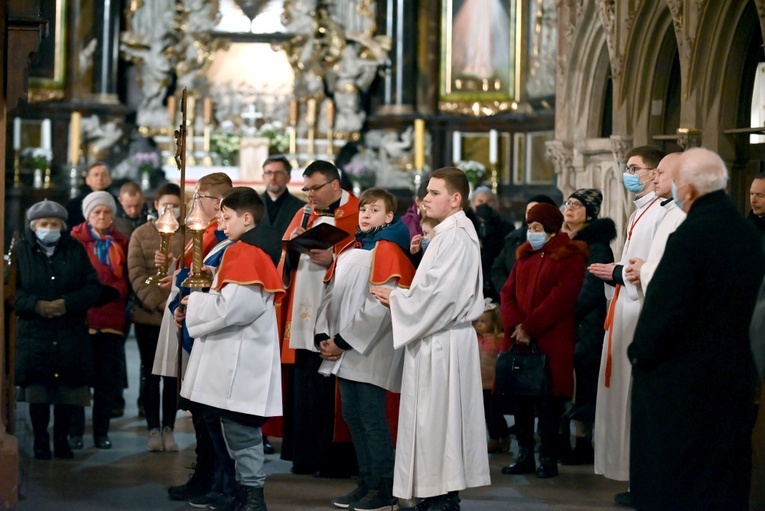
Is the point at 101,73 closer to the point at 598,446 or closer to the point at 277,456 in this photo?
the point at 277,456

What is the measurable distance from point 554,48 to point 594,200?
792cm

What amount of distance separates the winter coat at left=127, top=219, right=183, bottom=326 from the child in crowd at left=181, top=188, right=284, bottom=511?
2.30 meters

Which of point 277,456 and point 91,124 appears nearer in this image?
point 277,456

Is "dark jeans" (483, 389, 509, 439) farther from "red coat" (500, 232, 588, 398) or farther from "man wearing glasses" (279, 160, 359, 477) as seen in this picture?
"man wearing glasses" (279, 160, 359, 477)

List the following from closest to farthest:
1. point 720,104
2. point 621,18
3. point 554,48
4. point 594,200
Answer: point 594,200
point 720,104
point 621,18
point 554,48

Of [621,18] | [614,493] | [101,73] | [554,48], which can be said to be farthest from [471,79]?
[614,493]

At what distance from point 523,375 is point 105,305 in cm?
288

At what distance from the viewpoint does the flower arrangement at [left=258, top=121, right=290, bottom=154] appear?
1741cm

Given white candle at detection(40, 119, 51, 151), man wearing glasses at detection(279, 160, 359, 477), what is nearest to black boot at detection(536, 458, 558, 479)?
man wearing glasses at detection(279, 160, 359, 477)

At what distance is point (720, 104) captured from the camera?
9.40 metres

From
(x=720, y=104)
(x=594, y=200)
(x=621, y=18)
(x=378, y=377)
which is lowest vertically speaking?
(x=378, y=377)

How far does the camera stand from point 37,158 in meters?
16.5

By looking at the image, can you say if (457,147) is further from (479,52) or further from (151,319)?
(151,319)

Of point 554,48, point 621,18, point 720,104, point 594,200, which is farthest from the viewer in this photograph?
point 554,48
